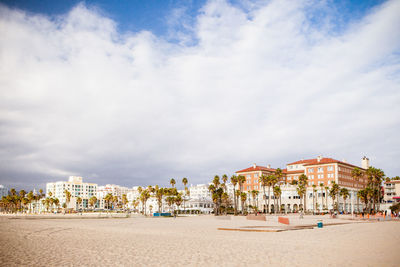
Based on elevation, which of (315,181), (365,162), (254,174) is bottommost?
(315,181)

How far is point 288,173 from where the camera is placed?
5655 inches

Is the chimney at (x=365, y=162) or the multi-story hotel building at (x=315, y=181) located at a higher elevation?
the chimney at (x=365, y=162)

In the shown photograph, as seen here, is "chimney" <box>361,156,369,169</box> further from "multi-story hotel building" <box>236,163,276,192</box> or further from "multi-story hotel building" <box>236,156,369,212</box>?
"multi-story hotel building" <box>236,163,276,192</box>

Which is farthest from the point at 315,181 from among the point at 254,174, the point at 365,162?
the point at 365,162

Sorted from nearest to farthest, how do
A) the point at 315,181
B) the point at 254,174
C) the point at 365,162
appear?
the point at 315,181, the point at 254,174, the point at 365,162

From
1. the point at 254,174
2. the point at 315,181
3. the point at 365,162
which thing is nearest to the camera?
the point at 315,181

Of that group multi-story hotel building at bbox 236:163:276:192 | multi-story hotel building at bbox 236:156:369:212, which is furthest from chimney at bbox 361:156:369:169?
multi-story hotel building at bbox 236:163:276:192

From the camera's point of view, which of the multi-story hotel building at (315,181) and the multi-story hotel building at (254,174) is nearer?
the multi-story hotel building at (315,181)

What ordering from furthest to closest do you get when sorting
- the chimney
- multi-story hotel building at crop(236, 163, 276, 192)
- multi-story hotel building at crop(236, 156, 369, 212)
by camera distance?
the chimney, multi-story hotel building at crop(236, 163, 276, 192), multi-story hotel building at crop(236, 156, 369, 212)

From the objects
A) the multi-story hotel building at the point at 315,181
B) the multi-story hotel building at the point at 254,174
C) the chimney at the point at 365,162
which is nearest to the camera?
the multi-story hotel building at the point at 315,181

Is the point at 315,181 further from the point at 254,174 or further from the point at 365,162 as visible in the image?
Result: the point at 365,162

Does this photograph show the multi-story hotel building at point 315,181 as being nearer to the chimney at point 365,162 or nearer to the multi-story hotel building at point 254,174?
the multi-story hotel building at point 254,174

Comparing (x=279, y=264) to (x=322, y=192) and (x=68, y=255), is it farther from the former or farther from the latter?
(x=322, y=192)

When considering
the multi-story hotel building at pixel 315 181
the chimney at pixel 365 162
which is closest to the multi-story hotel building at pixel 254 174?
the multi-story hotel building at pixel 315 181
